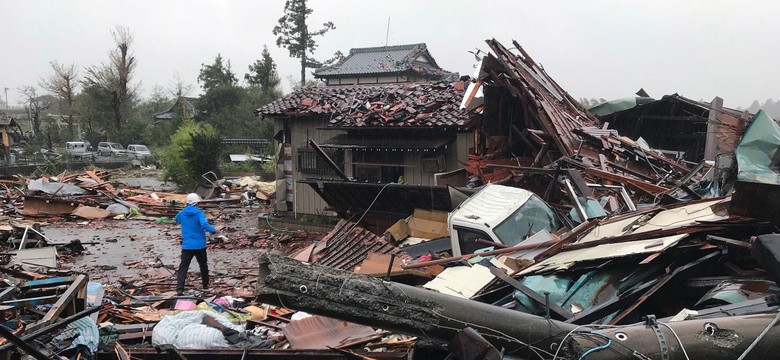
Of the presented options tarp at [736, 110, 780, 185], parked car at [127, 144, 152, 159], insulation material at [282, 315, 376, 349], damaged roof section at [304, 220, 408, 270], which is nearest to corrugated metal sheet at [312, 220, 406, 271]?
damaged roof section at [304, 220, 408, 270]

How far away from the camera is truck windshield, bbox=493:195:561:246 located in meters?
7.45

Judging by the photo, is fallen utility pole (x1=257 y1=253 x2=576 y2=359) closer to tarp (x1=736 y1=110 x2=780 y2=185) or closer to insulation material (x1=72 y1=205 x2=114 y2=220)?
tarp (x1=736 y1=110 x2=780 y2=185)

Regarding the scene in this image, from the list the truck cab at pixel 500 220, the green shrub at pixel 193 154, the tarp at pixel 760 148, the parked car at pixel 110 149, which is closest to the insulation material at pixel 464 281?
the truck cab at pixel 500 220

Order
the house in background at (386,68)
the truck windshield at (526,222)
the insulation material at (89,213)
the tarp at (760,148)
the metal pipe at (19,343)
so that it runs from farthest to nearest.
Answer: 1. the house in background at (386,68)
2. the insulation material at (89,213)
3. the truck windshield at (526,222)
4. the tarp at (760,148)
5. the metal pipe at (19,343)

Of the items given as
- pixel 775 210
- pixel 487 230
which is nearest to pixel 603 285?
pixel 775 210

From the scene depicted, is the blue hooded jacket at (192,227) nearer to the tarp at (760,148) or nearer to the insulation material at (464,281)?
the insulation material at (464,281)

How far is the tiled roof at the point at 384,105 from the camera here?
521 inches

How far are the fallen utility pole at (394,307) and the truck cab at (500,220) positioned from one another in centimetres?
411

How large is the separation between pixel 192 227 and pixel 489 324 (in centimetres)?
646

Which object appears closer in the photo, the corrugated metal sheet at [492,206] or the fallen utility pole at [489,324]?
the fallen utility pole at [489,324]

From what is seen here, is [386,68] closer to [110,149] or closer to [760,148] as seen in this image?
[110,149]

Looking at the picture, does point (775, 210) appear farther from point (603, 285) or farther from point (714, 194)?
point (714, 194)

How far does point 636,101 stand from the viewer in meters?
14.0

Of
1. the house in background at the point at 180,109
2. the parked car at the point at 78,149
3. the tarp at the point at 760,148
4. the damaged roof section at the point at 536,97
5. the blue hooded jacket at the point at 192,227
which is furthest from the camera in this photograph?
the house in background at the point at 180,109
